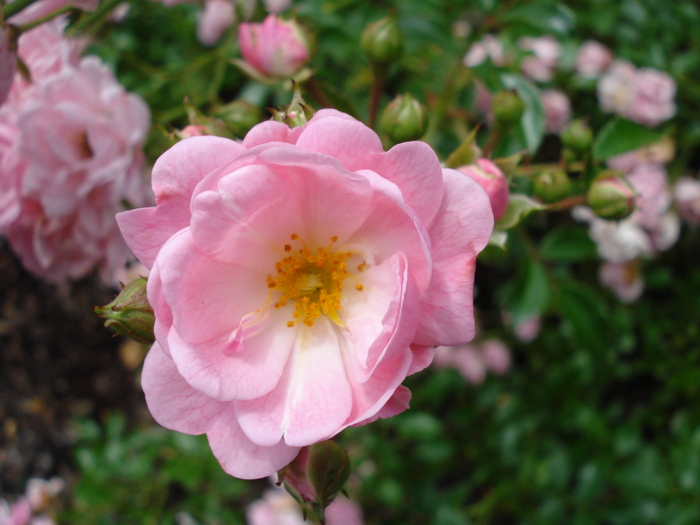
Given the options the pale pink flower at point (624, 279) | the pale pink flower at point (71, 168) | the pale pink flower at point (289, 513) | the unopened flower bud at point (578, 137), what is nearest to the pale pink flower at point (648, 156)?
the pale pink flower at point (624, 279)

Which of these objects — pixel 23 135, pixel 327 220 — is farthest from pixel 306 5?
pixel 327 220

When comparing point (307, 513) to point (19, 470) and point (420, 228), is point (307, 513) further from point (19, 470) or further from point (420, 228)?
point (19, 470)

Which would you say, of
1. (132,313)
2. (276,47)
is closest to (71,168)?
(276,47)

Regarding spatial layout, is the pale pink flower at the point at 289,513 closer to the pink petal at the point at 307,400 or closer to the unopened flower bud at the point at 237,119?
the pink petal at the point at 307,400

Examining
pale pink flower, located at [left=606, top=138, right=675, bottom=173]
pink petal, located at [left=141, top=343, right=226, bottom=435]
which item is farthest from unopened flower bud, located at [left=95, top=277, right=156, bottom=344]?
pale pink flower, located at [left=606, top=138, right=675, bottom=173]

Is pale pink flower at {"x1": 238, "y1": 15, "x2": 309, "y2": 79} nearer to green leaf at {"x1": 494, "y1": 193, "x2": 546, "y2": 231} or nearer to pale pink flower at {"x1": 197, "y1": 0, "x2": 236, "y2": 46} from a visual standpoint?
green leaf at {"x1": 494, "y1": 193, "x2": 546, "y2": 231}

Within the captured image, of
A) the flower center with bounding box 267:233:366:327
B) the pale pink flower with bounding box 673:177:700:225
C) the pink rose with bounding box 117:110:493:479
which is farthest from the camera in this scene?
the pale pink flower with bounding box 673:177:700:225
